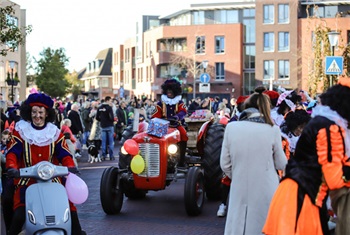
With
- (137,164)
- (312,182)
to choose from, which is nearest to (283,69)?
(137,164)

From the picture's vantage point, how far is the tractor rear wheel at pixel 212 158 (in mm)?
11836

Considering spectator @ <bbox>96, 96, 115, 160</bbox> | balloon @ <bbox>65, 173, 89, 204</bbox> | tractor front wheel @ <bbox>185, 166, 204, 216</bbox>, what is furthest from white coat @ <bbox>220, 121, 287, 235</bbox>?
spectator @ <bbox>96, 96, 115, 160</bbox>

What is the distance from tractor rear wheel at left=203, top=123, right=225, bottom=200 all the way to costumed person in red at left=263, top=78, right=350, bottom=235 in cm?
631

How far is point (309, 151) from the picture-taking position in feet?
17.8

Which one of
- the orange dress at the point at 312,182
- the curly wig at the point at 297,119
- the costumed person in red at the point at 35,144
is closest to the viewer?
the orange dress at the point at 312,182

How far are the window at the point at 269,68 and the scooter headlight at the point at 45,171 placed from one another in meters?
66.2

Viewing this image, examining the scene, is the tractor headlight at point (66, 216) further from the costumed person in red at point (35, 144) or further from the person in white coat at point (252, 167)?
the person in white coat at point (252, 167)

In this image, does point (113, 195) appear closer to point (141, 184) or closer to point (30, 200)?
point (141, 184)

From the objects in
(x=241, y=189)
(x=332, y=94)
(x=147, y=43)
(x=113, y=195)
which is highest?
(x=147, y=43)

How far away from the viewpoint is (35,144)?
22.5ft

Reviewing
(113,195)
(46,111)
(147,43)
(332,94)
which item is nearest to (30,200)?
(46,111)

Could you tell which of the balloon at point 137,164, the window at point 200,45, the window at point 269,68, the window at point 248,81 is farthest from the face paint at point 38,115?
the window at point 248,81

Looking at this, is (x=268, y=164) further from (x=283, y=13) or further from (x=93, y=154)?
(x=283, y=13)

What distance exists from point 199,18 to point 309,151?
243ft
